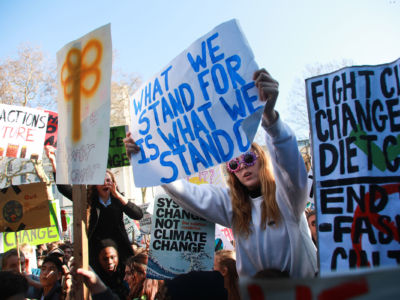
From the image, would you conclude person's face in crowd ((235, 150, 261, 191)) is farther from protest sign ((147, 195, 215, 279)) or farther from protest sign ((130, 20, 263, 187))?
protest sign ((147, 195, 215, 279))

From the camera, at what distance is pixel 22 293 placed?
9.17 ft

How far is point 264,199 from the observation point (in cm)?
274

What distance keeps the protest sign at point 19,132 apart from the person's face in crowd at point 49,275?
7.22ft

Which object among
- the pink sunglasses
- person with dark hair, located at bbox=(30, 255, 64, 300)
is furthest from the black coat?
the pink sunglasses

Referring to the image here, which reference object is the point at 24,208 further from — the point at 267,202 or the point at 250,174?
the point at 267,202

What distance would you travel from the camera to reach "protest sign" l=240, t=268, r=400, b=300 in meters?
0.93

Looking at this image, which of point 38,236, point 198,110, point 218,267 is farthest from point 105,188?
point 38,236

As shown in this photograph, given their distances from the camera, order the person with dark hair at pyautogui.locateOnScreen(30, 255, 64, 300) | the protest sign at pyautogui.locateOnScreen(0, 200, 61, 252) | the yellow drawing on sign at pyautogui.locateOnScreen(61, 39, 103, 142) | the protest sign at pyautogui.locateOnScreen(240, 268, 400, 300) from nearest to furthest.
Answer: the protest sign at pyautogui.locateOnScreen(240, 268, 400, 300) < the yellow drawing on sign at pyautogui.locateOnScreen(61, 39, 103, 142) < the person with dark hair at pyautogui.locateOnScreen(30, 255, 64, 300) < the protest sign at pyautogui.locateOnScreen(0, 200, 61, 252)

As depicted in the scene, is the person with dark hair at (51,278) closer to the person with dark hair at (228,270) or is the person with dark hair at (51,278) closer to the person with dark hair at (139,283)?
the person with dark hair at (139,283)

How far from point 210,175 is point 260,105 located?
10.8 feet

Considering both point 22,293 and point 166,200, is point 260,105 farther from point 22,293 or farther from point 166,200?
point 22,293

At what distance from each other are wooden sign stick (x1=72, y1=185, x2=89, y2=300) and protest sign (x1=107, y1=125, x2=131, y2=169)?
6.98ft

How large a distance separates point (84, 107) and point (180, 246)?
140 centimetres

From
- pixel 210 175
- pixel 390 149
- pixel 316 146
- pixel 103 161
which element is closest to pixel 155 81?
pixel 103 161
